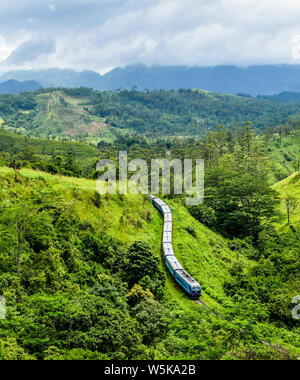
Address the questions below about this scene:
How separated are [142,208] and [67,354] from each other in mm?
28082

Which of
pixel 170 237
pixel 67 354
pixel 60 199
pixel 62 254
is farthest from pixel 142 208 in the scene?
pixel 67 354

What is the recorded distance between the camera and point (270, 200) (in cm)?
5338

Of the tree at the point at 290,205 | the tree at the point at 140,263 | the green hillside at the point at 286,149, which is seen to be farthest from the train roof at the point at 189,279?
the green hillside at the point at 286,149

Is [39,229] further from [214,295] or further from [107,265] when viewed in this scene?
[214,295]

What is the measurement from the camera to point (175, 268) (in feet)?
99.8

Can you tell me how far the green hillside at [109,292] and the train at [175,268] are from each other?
0.80m

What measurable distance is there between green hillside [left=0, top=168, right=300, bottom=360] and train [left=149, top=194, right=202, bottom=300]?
80cm

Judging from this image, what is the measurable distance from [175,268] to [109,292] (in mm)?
9844

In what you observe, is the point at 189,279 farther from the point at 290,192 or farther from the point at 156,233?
the point at 290,192

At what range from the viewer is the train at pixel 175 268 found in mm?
27531

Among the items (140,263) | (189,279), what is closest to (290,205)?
(189,279)

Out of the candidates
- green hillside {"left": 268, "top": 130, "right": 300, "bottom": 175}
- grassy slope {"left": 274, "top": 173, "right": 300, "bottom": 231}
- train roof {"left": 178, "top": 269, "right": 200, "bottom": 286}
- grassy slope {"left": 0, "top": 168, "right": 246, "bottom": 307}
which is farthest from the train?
green hillside {"left": 268, "top": 130, "right": 300, "bottom": 175}

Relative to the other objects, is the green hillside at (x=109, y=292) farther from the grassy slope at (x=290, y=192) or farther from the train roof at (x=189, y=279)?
the grassy slope at (x=290, y=192)

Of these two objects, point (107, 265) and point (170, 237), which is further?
point (170, 237)
